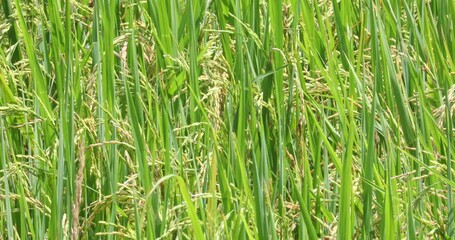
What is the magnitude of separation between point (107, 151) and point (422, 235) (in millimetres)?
488

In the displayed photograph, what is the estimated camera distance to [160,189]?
62.6 inches

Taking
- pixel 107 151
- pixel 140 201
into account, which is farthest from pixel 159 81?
pixel 140 201

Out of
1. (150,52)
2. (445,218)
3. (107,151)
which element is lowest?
(445,218)

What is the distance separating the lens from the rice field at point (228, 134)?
1451 mm

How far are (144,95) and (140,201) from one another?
44cm

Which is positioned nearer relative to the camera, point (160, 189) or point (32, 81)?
point (160, 189)

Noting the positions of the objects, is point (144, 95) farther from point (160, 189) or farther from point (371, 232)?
point (371, 232)

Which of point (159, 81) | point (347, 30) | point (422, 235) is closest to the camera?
point (422, 235)

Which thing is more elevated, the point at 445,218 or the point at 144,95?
the point at 144,95

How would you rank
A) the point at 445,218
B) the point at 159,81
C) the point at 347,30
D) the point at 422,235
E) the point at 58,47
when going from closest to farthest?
the point at 422,235, the point at 445,218, the point at 159,81, the point at 58,47, the point at 347,30

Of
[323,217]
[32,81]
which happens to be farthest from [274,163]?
[32,81]

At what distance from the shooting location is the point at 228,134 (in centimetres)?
163

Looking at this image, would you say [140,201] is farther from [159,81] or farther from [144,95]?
[144,95]

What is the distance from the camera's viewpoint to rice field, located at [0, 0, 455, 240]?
1.45 m
